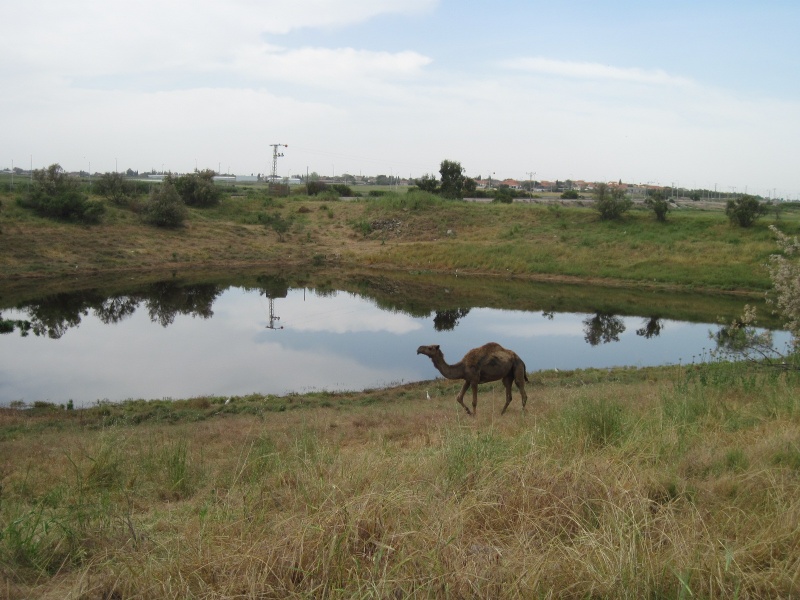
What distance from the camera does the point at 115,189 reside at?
53375 millimetres

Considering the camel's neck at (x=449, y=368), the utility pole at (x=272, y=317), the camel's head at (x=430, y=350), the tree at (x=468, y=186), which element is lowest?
the utility pole at (x=272, y=317)

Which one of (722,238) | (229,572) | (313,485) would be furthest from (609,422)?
(722,238)

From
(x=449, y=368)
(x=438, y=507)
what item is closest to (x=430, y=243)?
(x=449, y=368)

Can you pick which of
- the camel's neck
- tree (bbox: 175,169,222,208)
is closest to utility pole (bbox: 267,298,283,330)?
the camel's neck

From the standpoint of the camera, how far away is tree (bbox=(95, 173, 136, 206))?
52312mm

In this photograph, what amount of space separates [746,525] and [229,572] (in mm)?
3151

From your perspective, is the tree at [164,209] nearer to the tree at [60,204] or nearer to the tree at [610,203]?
the tree at [60,204]

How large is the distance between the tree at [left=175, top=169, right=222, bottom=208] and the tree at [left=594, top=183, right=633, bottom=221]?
106 ft

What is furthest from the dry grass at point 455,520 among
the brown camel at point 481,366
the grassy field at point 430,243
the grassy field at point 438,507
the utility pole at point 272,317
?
the grassy field at point 430,243

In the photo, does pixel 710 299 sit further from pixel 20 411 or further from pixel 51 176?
pixel 51 176

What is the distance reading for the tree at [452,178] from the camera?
7219 centimetres

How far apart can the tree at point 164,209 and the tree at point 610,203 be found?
30.5m

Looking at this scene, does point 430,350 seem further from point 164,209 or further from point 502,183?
point 502,183

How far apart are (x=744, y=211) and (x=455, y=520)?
1837 inches
